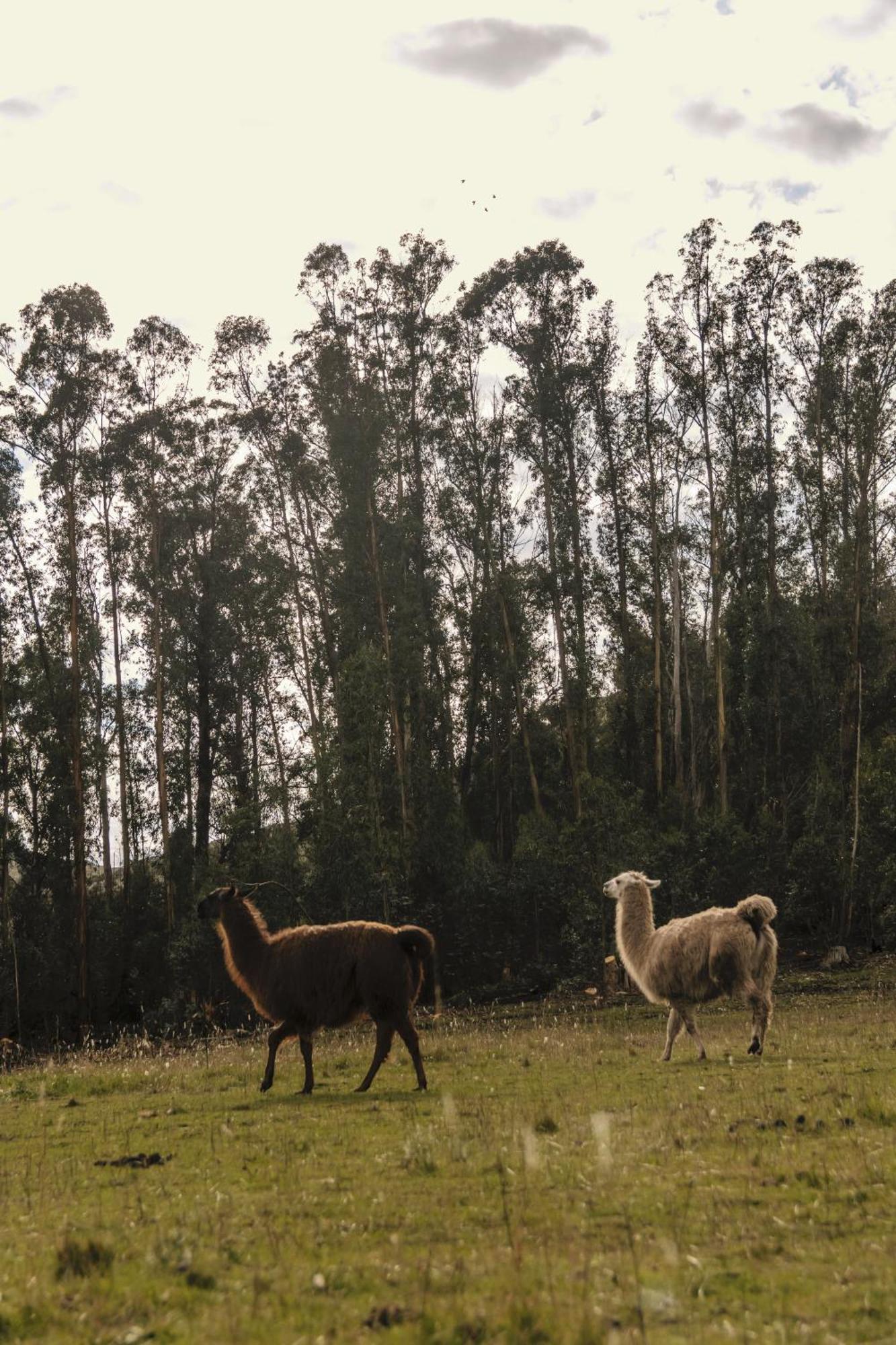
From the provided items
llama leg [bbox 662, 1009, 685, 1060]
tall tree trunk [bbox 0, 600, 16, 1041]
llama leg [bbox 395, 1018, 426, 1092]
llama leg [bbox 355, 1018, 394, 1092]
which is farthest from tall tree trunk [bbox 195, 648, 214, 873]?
llama leg [bbox 395, 1018, 426, 1092]

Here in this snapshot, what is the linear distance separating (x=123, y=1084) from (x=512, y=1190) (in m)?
10.6

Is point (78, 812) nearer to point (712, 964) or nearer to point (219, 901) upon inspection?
point (219, 901)

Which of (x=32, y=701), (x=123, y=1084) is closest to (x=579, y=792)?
(x=32, y=701)

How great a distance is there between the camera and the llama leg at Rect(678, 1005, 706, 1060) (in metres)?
17.0

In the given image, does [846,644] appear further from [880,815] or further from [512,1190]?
[512,1190]

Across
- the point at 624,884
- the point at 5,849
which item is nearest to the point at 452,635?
the point at 5,849

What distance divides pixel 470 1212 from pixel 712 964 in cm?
1054

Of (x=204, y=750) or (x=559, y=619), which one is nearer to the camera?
(x=559, y=619)

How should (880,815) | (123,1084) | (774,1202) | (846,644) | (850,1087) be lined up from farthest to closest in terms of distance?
(846,644), (880,815), (123,1084), (850,1087), (774,1202)

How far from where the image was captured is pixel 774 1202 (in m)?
7.64

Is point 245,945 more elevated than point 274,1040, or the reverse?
point 245,945

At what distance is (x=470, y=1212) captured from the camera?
7.65 m

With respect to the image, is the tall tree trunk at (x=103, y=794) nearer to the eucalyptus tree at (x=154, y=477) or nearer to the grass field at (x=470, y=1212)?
the eucalyptus tree at (x=154, y=477)

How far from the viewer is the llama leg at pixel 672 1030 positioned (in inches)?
676
